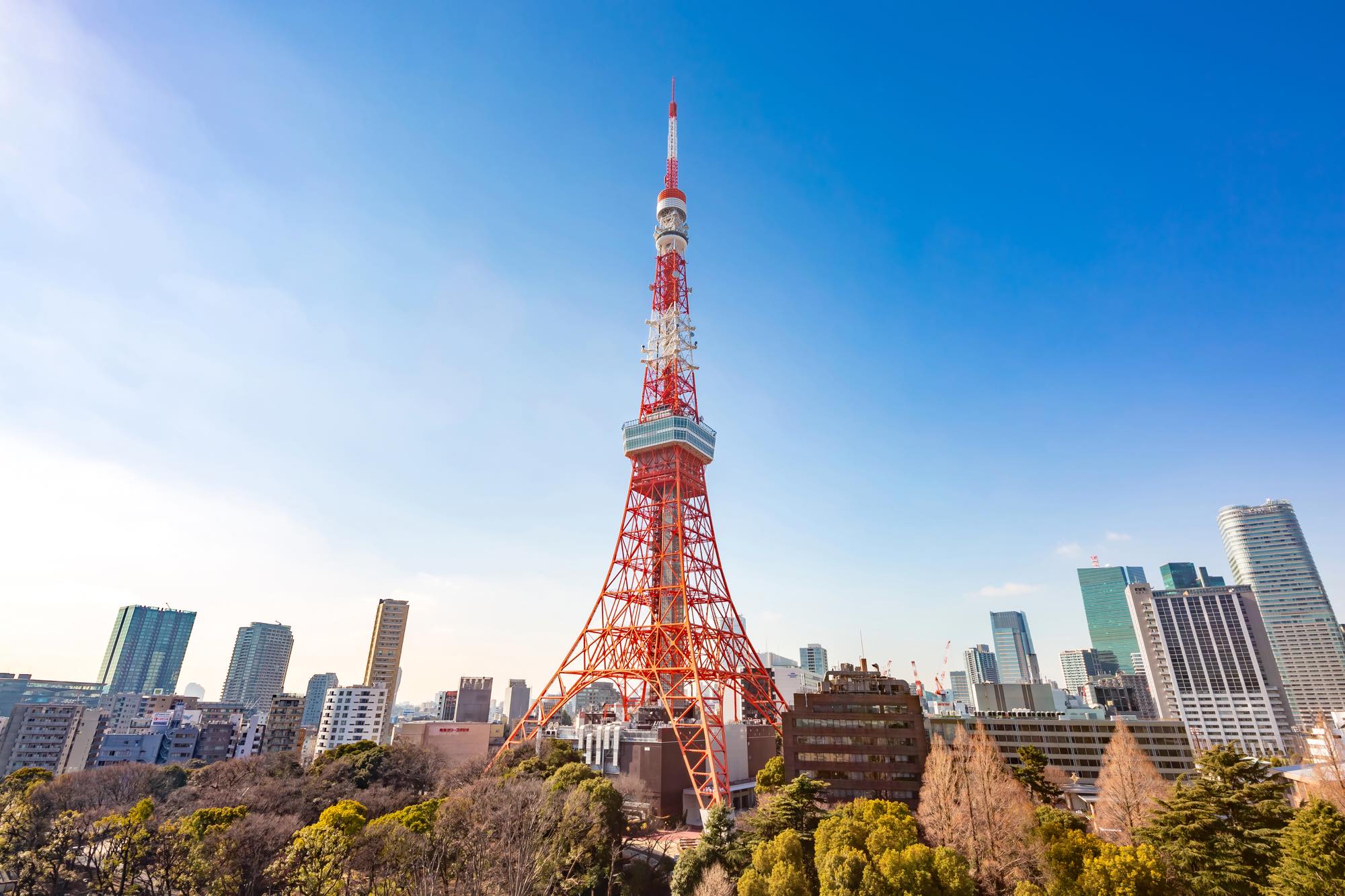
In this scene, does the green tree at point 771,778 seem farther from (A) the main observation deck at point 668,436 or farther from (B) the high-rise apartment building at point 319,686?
(B) the high-rise apartment building at point 319,686

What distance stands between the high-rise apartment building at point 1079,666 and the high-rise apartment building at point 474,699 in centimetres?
14587

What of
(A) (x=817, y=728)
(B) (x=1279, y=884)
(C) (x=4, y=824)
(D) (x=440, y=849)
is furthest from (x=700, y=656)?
(C) (x=4, y=824)

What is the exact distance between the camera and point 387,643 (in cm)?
9662

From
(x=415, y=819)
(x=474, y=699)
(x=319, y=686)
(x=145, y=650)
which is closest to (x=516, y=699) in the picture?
(x=474, y=699)

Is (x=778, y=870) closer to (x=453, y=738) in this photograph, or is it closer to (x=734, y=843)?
(x=734, y=843)

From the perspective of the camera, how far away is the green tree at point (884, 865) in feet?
63.4

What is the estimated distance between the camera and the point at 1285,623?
402 ft

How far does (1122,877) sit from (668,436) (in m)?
31.8

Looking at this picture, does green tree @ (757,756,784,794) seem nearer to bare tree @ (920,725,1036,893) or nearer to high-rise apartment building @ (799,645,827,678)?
bare tree @ (920,725,1036,893)

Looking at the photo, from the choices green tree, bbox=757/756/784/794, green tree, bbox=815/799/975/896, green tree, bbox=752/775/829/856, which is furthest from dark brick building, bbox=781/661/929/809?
green tree, bbox=815/799/975/896

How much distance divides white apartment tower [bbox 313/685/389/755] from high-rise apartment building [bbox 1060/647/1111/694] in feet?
543

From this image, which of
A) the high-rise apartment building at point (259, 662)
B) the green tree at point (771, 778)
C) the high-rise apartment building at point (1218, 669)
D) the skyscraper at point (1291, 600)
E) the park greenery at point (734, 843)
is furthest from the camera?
the high-rise apartment building at point (259, 662)

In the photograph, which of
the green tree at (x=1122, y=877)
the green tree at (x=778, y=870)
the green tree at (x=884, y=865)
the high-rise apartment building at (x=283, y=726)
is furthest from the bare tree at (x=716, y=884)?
the high-rise apartment building at (x=283, y=726)

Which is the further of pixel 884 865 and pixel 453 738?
pixel 453 738
